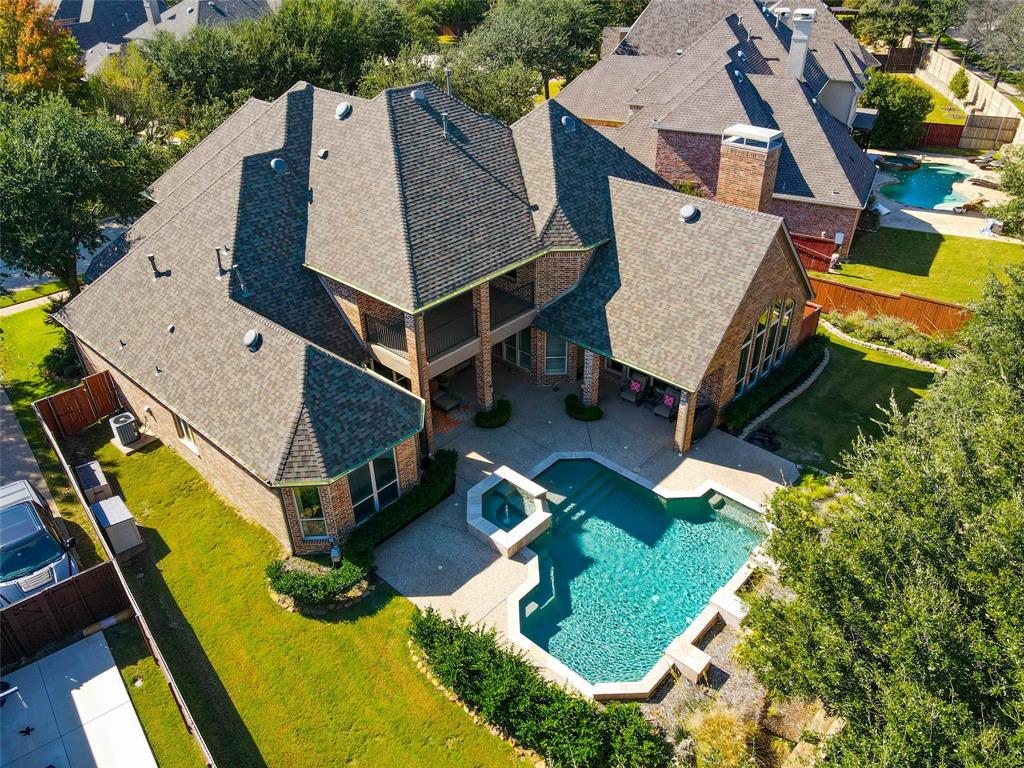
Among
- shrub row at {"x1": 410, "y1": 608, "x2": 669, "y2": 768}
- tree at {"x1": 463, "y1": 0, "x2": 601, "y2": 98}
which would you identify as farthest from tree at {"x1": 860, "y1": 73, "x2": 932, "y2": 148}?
shrub row at {"x1": 410, "y1": 608, "x2": 669, "y2": 768}

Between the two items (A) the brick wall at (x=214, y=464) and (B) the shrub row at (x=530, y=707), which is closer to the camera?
(B) the shrub row at (x=530, y=707)

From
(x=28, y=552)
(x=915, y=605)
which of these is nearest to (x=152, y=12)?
(x=28, y=552)

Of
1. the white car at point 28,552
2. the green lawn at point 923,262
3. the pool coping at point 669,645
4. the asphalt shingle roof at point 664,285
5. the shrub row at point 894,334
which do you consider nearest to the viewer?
the pool coping at point 669,645

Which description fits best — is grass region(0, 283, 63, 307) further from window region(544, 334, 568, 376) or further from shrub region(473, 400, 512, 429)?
window region(544, 334, 568, 376)

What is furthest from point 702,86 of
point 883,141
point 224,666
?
point 224,666

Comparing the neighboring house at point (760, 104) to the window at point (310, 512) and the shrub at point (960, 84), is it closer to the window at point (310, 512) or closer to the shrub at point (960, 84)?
the shrub at point (960, 84)

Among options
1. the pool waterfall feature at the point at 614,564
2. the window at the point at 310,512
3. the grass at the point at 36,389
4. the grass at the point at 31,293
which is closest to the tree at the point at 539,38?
the grass at the point at 31,293

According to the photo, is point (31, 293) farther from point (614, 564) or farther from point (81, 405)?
point (614, 564)
